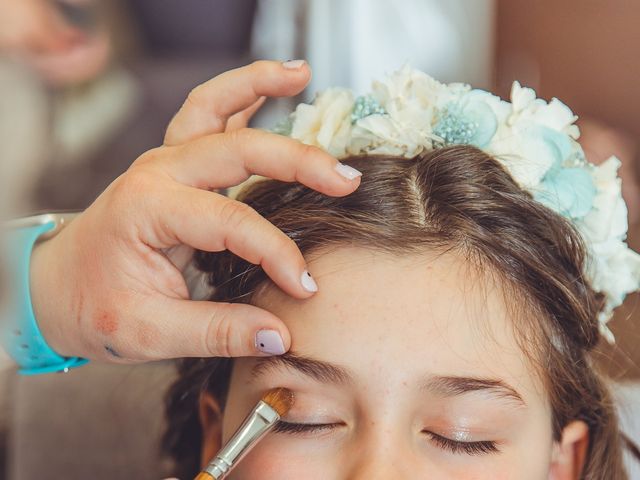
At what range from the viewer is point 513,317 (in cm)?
76

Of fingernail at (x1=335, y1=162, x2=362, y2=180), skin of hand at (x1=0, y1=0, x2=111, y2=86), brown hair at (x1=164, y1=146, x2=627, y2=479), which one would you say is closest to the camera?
fingernail at (x1=335, y1=162, x2=362, y2=180)

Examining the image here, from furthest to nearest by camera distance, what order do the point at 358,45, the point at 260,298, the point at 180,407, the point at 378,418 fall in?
the point at 358,45, the point at 180,407, the point at 260,298, the point at 378,418

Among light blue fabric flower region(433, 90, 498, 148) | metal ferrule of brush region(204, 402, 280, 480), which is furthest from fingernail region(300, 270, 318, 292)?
light blue fabric flower region(433, 90, 498, 148)

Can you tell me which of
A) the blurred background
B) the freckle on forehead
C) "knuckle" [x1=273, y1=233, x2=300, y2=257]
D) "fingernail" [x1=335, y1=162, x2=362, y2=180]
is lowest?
the blurred background

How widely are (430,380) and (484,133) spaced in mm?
272

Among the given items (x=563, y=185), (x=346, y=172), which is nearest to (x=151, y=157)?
(x=346, y=172)

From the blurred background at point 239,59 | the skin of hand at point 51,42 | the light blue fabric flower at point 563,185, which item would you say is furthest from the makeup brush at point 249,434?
the skin of hand at point 51,42

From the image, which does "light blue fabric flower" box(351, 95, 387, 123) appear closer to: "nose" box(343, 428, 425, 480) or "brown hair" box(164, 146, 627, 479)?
"brown hair" box(164, 146, 627, 479)

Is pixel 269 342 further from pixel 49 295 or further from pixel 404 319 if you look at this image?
pixel 49 295

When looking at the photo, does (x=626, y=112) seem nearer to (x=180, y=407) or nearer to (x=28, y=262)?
(x=180, y=407)

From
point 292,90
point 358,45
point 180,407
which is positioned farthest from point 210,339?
point 358,45

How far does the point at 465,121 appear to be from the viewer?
815 millimetres

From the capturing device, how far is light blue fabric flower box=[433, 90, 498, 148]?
81cm

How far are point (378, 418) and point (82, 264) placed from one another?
0.30 m
